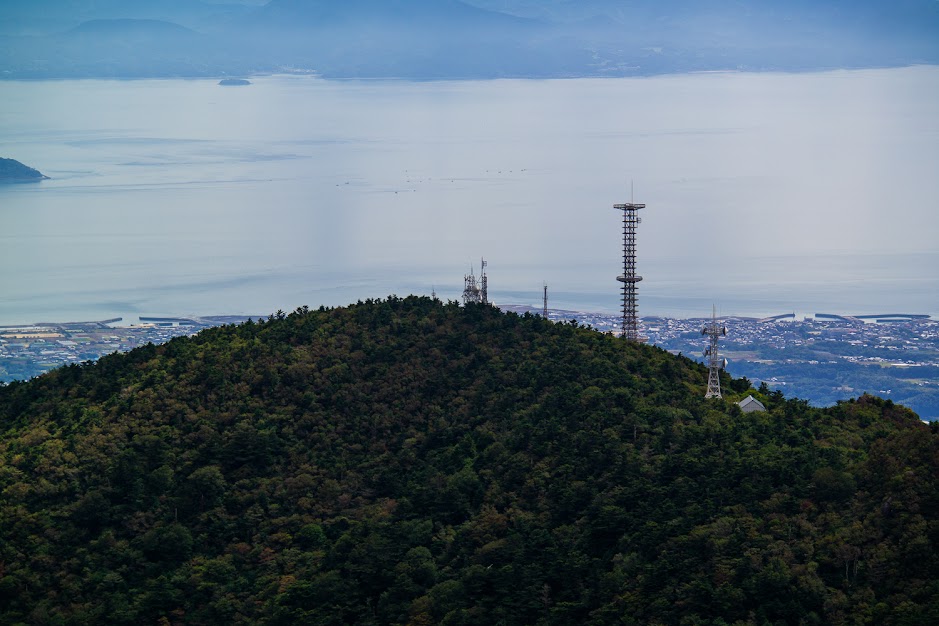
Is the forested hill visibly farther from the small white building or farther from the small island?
the small island

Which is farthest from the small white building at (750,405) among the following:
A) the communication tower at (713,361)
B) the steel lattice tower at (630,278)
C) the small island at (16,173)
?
the small island at (16,173)

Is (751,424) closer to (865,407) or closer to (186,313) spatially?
(865,407)

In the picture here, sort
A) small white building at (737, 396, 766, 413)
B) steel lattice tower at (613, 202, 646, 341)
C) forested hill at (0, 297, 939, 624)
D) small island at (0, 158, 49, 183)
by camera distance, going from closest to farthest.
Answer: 1. forested hill at (0, 297, 939, 624)
2. small white building at (737, 396, 766, 413)
3. steel lattice tower at (613, 202, 646, 341)
4. small island at (0, 158, 49, 183)

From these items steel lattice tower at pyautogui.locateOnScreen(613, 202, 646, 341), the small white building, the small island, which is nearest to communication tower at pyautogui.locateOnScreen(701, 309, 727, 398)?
the small white building

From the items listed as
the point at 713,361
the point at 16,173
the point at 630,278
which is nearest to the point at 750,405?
the point at 713,361

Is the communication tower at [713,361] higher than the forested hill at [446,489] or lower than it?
higher

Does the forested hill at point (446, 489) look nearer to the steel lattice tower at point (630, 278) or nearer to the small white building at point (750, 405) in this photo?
the small white building at point (750, 405)

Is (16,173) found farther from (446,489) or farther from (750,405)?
(750,405)

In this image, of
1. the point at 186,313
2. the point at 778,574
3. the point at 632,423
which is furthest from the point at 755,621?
the point at 186,313
